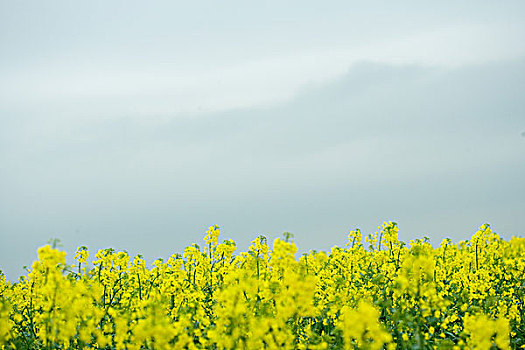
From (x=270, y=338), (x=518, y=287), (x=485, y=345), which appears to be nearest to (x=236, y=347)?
(x=270, y=338)

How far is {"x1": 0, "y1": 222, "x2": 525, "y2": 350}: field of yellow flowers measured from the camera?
16.0 ft

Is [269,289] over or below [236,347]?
over

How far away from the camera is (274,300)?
21.4ft

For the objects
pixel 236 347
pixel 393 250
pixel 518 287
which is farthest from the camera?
pixel 393 250

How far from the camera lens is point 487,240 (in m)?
10.8

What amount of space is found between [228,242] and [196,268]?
0.67m

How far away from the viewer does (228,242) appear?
8.39 meters

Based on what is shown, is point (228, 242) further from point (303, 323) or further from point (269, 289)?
point (269, 289)

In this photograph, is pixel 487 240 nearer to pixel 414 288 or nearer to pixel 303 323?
pixel 303 323

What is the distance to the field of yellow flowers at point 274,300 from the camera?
4.88m

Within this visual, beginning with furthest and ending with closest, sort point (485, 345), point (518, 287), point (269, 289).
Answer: point (518, 287) < point (269, 289) < point (485, 345)

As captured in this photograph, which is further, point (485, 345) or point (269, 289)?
point (269, 289)

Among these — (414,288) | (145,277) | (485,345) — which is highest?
(145,277)

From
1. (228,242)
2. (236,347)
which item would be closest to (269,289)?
(236,347)
